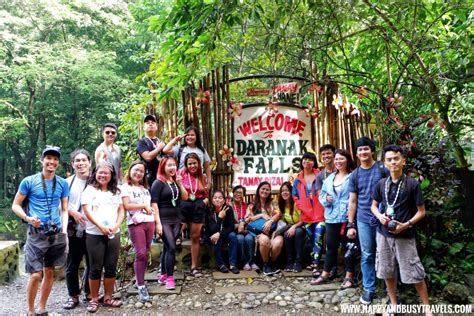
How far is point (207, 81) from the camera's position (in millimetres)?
5418

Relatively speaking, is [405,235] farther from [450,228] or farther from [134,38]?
[134,38]

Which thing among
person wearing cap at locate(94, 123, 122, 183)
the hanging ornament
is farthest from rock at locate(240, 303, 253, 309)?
the hanging ornament

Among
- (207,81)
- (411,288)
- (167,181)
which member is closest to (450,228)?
(411,288)

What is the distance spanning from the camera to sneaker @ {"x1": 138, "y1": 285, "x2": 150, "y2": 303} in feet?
13.1

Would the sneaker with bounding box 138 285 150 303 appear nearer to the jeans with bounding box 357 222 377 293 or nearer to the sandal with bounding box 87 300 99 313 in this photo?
the sandal with bounding box 87 300 99 313

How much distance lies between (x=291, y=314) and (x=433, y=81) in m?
3.27

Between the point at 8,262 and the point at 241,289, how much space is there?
3.43 m

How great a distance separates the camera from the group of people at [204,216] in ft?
11.5

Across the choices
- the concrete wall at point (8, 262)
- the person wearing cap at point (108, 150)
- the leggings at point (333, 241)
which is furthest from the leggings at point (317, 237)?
the concrete wall at point (8, 262)

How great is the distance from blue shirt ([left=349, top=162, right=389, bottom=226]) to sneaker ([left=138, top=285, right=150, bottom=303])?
2280mm

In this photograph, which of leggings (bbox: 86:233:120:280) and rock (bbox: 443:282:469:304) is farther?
leggings (bbox: 86:233:120:280)

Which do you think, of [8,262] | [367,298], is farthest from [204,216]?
[8,262]

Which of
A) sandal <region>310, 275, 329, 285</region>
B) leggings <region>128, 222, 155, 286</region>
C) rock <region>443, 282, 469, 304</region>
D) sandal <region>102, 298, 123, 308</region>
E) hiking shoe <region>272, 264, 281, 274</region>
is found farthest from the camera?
hiking shoe <region>272, 264, 281, 274</region>

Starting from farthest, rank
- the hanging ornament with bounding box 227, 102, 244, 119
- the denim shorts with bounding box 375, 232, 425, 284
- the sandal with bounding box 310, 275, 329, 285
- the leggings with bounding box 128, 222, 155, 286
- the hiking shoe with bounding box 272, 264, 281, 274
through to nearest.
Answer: the hanging ornament with bounding box 227, 102, 244, 119 < the hiking shoe with bounding box 272, 264, 281, 274 < the sandal with bounding box 310, 275, 329, 285 < the leggings with bounding box 128, 222, 155, 286 < the denim shorts with bounding box 375, 232, 425, 284
